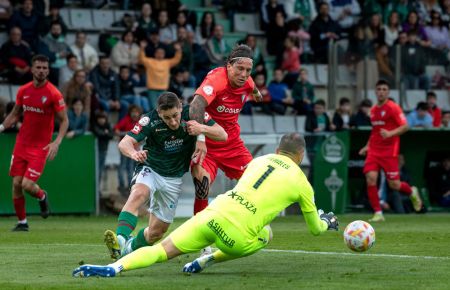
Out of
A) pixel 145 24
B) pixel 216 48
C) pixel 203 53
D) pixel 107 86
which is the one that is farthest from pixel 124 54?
pixel 216 48

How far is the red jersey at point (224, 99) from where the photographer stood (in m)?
13.3

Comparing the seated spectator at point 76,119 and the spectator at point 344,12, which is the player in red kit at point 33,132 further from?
the spectator at point 344,12

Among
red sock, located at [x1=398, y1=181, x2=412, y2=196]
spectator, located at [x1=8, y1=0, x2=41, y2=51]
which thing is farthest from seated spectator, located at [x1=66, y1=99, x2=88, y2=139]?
red sock, located at [x1=398, y1=181, x2=412, y2=196]

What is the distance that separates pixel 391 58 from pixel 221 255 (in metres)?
16.2

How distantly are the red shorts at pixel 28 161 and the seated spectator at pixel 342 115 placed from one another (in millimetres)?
8373

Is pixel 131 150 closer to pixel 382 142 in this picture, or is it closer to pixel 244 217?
pixel 244 217

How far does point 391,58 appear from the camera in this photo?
2639cm

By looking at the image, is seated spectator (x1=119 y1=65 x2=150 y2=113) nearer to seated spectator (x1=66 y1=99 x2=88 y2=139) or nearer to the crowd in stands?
the crowd in stands

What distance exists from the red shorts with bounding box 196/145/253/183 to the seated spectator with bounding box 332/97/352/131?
11.2 metres

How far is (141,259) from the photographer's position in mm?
10078

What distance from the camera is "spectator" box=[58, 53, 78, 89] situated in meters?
24.1

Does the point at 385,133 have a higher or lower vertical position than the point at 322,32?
lower

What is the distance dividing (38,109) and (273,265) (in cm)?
762

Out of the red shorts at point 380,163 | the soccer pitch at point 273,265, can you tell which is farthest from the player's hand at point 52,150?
the red shorts at point 380,163
